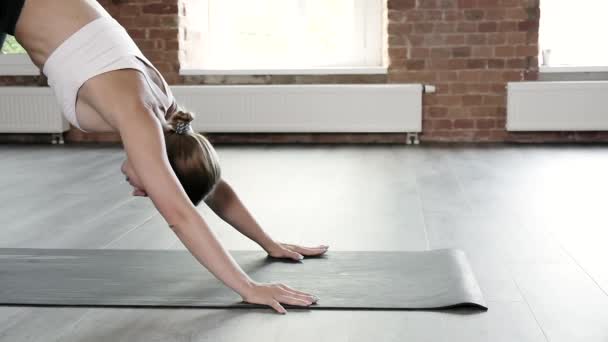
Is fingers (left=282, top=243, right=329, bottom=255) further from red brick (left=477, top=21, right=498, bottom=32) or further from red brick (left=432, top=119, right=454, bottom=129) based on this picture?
red brick (left=477, top=21, right=498, bottom=32)

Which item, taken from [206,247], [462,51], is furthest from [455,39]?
[206,247]

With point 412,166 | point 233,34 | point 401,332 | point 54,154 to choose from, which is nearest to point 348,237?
point 401,332

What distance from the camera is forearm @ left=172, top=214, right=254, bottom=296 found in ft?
6.79

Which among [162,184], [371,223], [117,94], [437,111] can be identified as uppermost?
[117,94]

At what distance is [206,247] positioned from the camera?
6.84 feet

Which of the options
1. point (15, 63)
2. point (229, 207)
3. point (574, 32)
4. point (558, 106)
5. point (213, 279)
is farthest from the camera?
point (15, 63)

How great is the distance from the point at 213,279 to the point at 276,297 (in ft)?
1.18

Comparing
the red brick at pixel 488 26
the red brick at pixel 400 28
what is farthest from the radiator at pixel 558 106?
the red brick at pixel 400 28

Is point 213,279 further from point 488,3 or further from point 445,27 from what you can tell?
point 488,3

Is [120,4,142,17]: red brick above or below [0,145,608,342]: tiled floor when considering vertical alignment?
above

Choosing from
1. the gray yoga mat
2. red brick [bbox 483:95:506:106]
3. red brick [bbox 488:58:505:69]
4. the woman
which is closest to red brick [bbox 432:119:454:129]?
red brick [bbox 483:95:506:106]

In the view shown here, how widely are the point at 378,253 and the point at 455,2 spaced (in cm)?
396

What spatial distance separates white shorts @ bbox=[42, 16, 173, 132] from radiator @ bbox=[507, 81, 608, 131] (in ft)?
14.9

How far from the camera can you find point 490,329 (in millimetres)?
2021
